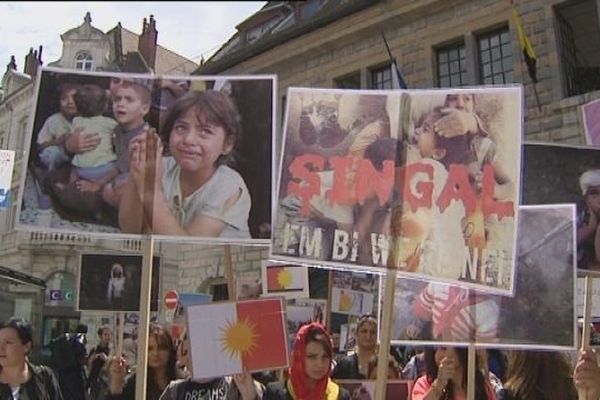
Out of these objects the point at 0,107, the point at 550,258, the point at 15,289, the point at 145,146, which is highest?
the point at 0,107

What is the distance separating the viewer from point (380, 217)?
10.2 feet

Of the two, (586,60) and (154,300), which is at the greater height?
(586,60)

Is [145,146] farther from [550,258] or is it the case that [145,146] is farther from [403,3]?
[403,3]

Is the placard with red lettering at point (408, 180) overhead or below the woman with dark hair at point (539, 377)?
overhead

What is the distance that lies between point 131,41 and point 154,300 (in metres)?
4.98

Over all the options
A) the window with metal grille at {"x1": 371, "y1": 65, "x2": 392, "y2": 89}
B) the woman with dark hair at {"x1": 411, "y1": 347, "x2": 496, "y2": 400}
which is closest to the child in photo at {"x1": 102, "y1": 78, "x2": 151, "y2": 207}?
the woman with dark hair at {"x1": 411, "y1": 347, "x2": 496, "y2": 400}

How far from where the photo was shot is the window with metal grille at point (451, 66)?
14.9 meters

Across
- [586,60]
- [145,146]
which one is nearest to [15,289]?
[145,146]

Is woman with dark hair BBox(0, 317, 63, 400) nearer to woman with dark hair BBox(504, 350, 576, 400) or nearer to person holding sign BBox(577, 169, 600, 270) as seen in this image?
woman with dark hair BBox(504, 350, 576, 400)

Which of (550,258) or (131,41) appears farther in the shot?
(131,41)

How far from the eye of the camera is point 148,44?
35.1 ft

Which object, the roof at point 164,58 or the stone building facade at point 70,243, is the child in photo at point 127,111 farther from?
the roof at point 164,58

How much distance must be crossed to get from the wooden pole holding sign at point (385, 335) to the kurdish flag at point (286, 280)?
4177 mm

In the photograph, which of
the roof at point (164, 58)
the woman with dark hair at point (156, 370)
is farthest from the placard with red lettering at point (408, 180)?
the roof at point (164, 58)
